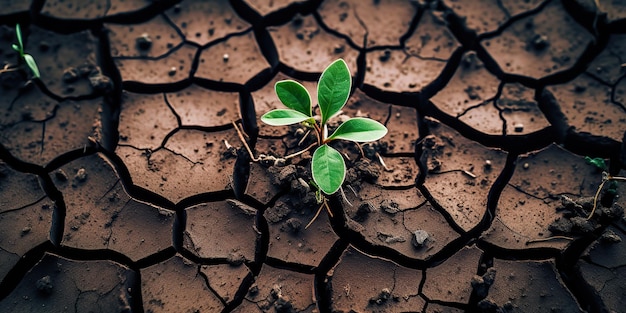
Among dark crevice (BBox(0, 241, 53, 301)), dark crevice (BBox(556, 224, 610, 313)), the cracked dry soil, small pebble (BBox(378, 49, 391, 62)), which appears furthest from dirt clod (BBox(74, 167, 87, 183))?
dark crevice (BBox(556, 224, 610, 313))

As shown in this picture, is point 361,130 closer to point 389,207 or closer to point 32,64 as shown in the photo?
point 389,207

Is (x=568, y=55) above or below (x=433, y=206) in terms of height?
above

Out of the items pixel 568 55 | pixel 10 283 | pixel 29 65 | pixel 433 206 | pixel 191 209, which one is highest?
pixel 568 55

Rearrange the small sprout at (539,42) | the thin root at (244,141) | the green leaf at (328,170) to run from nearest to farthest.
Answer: the green leaf at (328,170) → the thin root at (244,141) → the small sprout at (539,42)

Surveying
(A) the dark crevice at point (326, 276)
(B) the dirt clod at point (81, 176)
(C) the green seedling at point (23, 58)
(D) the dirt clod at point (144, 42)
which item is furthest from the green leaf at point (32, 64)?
(A) the dark crevice at point (326, 276)

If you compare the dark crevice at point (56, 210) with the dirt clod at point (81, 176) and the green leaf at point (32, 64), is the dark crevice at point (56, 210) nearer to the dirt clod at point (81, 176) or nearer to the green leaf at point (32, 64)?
the dirt clod at point (81, 176)

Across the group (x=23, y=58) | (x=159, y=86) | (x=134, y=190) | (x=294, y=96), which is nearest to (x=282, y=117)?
(x=294, y=96)

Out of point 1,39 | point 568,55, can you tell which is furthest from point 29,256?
point 568,55

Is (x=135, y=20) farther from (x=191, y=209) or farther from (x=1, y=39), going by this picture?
(x=191, y=209)
